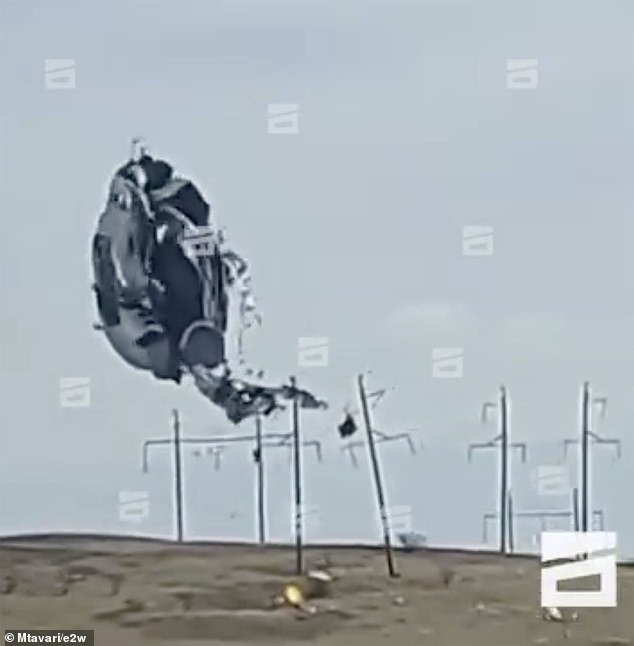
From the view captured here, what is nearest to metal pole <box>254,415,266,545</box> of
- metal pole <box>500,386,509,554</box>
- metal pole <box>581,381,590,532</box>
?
metal pole <box>500,386,509,554</box>

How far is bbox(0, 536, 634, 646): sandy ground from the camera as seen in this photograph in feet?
10.9

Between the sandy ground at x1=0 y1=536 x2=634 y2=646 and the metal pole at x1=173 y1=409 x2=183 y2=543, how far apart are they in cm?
4

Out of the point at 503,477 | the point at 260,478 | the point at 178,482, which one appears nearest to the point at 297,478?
the point at 260,478

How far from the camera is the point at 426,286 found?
3314 mm

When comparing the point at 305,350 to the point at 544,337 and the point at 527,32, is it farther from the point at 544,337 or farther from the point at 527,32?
the point at 527,32

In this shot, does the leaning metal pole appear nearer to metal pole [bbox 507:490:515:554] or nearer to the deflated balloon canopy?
metal pole [bbox 507:490:515:554]

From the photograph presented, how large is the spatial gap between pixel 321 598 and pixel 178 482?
43 centimetres

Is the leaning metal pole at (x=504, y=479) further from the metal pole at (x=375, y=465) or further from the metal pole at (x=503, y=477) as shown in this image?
the metal pole at (x=375, y=465)

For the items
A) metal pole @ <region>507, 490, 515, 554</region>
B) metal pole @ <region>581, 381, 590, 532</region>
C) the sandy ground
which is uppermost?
metal pole @ <region>581, 381, 590, 532</region>

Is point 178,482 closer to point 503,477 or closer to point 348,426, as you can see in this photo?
point 348,426

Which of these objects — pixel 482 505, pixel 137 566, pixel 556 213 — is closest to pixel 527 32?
pixel 556 213

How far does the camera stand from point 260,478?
11.0 feet

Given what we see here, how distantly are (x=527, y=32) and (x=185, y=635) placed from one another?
1605 mm

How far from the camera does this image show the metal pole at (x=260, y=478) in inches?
131
